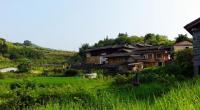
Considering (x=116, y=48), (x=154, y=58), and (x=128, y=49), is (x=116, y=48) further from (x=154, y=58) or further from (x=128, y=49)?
(x=154, y=58)

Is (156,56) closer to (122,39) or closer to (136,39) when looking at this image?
(136,39)

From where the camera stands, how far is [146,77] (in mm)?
29438

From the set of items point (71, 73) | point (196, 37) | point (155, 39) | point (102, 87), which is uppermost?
point (155, 39)

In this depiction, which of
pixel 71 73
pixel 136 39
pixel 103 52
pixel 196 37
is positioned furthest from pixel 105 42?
pixel 196 37

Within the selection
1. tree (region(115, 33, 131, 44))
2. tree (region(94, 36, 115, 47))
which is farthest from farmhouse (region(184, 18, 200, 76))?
tree (region(94, 36, 115, 47))

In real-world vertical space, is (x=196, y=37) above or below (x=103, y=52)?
below

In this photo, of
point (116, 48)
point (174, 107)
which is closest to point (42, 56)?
point (116, 48)

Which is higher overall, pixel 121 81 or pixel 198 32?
pixel 198 32

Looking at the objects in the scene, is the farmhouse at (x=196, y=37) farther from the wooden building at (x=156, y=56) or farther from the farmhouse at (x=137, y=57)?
the wooden building at (x=156, y=56)

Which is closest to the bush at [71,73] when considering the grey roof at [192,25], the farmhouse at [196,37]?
the farmhouse at [196,37]

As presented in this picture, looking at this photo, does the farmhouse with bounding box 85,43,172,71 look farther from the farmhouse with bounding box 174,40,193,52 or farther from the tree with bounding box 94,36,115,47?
the tree with bounding box 94,36,115,47

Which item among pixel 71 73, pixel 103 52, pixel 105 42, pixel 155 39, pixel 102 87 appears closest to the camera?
pixel 102 87

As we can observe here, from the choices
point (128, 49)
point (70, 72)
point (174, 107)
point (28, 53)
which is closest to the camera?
point (174, 107)

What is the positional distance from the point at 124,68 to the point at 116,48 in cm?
1042
